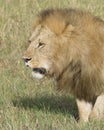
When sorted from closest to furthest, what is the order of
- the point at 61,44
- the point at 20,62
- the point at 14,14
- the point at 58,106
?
the point at 61,44 → the point at 58,106 → the point at 20,62 → the point at 14,14

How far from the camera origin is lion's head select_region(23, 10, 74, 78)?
164 inches

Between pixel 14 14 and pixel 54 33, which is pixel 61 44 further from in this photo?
pixel 14 14

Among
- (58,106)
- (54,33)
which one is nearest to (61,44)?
(54,33)

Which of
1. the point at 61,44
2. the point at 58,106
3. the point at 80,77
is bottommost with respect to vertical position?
the point at 58,106

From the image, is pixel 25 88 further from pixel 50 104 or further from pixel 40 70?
pixel 40 70

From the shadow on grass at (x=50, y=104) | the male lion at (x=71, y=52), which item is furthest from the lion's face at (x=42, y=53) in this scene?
the shadow on grass at (x=50, y=104)

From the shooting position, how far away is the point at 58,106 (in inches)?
205

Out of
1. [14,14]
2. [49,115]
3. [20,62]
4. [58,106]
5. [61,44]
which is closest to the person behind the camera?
[61,44]

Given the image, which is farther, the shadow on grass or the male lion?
the shadow on grass

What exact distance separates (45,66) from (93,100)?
25.4 inches

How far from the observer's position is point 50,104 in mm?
5285

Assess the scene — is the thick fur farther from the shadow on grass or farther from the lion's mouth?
the shadow on grass

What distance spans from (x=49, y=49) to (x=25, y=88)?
5.17 feet

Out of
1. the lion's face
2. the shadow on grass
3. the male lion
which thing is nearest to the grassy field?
the shadow on grass
